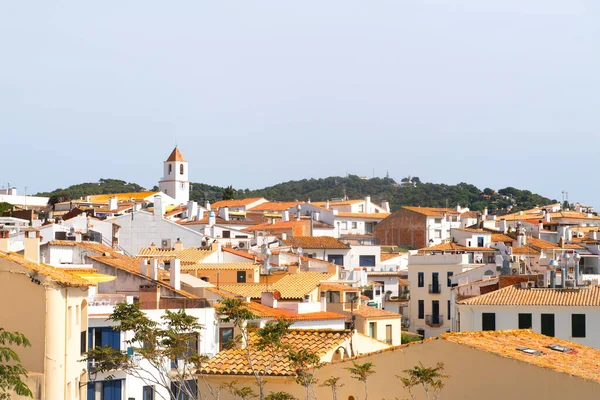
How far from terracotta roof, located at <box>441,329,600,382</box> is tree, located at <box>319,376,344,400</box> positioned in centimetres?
217

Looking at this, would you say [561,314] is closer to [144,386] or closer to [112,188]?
[144,386]

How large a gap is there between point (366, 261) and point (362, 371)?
7377 cm

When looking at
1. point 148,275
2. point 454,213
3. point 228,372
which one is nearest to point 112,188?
point 454,213

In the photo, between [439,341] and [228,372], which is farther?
[228,372]

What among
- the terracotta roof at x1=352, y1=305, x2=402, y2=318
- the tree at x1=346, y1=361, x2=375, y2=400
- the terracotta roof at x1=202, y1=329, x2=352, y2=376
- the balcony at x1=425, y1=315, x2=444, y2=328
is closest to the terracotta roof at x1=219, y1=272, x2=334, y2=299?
the terracotta roof at x1=352, y1=305, x2=402, y2=318

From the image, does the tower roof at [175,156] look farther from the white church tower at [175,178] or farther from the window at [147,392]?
the window at [147,392]

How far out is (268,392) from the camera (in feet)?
84.6

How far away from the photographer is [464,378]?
78.1 feet

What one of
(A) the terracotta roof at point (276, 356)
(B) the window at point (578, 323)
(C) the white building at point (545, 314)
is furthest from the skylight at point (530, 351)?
(B) the window at point (578, 323)

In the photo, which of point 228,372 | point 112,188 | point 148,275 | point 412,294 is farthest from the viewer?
point 112,188

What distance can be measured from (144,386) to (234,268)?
23153mm

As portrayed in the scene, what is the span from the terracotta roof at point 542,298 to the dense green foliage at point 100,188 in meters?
131

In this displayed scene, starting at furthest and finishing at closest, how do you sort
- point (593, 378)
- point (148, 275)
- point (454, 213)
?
point (454, 213) → point (148, 275) → point (593, 378)

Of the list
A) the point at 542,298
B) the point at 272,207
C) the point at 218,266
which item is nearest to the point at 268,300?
the point at 542,298
